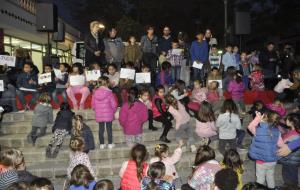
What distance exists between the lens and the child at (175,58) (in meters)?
13.5

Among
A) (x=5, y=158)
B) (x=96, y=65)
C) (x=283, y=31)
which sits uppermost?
(x=283, y=31)

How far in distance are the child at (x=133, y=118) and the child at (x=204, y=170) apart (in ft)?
11.8

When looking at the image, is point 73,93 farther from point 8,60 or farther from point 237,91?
point 237,91

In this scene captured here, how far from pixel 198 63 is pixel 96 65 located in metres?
3.47

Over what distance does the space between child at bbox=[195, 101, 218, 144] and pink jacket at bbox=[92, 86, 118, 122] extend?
206cm

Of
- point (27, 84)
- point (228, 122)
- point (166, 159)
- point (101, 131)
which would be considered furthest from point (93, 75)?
point (166, 159)

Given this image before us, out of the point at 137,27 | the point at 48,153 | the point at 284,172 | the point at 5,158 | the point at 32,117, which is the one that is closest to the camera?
the point at 5,158

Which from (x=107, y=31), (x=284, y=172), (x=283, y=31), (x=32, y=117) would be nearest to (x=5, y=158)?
(x=284, y=172)

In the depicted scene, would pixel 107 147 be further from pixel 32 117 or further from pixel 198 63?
pixel 198 63

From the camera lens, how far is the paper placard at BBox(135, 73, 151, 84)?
1186 cm

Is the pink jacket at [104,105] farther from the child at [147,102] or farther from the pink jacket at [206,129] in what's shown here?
the pink jacket at [206,129]

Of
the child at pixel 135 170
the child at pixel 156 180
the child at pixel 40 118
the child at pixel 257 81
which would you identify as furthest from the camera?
the child at pixel 257 81

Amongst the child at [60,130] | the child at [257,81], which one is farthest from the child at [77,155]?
the child at [257,81]

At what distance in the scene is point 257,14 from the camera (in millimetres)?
48562
